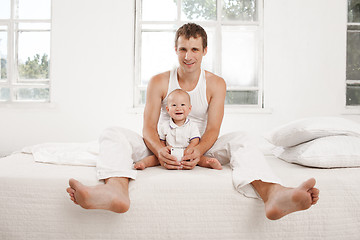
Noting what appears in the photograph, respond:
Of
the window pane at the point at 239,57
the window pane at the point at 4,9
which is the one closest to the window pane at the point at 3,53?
the window pane at the point at 4,9

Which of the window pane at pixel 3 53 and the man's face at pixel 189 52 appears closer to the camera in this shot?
the man's face at pixel 189 52

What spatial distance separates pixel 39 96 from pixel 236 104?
2040 mm

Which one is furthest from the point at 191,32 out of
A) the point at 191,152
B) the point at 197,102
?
the point at 191,152

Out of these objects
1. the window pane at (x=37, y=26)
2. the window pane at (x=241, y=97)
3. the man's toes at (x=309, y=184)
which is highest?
the window pane at (x=37, y=26)

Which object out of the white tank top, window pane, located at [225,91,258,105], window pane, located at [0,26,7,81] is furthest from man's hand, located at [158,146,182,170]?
window pane, located at [0,26,7,81]

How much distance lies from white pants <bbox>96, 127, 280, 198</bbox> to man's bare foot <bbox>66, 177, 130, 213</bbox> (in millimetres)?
125

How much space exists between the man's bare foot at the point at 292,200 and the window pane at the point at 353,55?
264 cm

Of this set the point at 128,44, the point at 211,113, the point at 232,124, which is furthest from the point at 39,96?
the point at 211,113

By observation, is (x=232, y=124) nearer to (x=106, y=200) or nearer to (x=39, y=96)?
(x=39, y=96)

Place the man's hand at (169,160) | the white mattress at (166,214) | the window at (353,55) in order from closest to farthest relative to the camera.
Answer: the white mattress at (166,214) → the man's hand at (169,160) → the window at (353,55)

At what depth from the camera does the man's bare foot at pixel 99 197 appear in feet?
3.55

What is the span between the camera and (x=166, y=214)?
123 centimetres

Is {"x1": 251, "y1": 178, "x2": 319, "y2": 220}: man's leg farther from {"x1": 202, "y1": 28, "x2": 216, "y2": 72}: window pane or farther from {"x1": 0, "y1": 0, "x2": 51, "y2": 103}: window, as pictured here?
{"x1": 0, "y1": 0, "x2": 51, "y2": 103}: window

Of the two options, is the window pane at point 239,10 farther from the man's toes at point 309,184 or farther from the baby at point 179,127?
the man's toes at point 309,184
